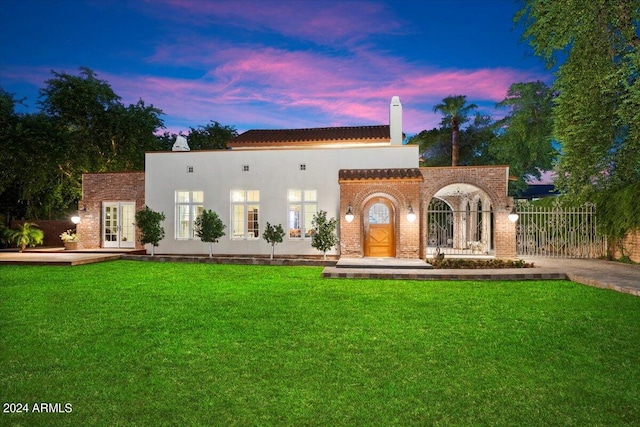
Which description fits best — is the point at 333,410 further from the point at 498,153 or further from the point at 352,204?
the point at 498,153

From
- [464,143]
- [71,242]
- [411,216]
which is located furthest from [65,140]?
[464,143]

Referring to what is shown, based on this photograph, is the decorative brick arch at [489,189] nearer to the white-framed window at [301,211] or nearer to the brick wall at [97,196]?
the white-framed window at [301,211]

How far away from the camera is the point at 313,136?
1886cm

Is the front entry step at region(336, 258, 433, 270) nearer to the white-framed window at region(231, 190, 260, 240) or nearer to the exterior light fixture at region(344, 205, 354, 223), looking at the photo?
the exterior light fixture at region(344, 205, 354, 223)

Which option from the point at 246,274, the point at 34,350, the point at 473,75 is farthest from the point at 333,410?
the point at 473,75

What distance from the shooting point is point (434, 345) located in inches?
176

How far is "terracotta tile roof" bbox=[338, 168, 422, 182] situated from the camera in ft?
44.1

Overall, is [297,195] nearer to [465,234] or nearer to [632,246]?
[465,234]

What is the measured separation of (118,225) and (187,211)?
12.2ft

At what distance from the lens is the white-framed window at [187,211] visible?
629 inches

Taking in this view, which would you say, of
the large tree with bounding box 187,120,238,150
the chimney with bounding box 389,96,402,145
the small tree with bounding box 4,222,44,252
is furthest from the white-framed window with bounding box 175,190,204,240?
the large tree with bounding box 187,120,238,150

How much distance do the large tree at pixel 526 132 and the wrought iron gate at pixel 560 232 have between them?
1070 centimetres

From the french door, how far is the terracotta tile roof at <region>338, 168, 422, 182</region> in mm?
9862

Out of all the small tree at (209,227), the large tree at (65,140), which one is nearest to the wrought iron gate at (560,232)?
the small tree at (209,227)
